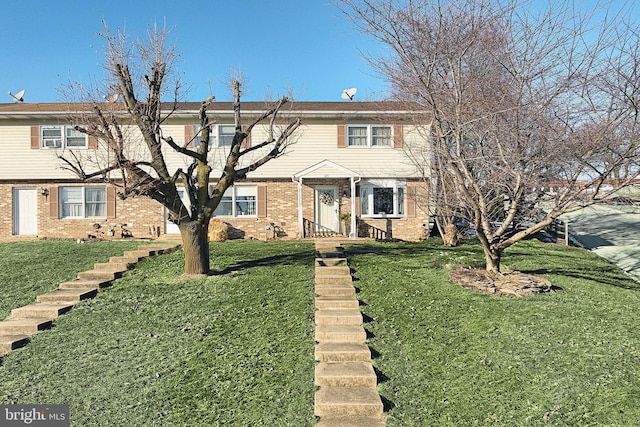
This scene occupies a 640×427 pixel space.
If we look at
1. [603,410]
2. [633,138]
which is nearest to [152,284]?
[603,410]

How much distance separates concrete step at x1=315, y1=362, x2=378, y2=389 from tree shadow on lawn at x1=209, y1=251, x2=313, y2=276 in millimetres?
4740

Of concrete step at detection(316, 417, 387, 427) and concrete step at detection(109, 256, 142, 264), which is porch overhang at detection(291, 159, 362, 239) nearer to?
concrete step at detection(109, 256, 142, 264)

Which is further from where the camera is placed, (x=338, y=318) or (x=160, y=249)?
(x=160, y=249)

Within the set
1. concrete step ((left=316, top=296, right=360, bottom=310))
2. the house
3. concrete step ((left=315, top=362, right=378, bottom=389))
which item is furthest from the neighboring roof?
concrete step ((left=315, top=362, right=378, bottom=389))

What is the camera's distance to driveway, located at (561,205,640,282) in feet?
41.8

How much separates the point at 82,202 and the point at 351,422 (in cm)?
1512

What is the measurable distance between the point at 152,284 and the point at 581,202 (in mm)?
8234

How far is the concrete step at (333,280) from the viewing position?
27.2 feet

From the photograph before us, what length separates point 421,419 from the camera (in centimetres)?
442

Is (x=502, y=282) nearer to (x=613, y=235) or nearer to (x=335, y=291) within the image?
(x=335, y=291)

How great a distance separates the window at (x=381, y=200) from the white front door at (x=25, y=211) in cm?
1235

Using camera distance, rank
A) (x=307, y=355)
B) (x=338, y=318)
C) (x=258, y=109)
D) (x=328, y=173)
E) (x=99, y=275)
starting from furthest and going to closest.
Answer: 1. (x=258, y=109)
2. (x=328, y=173)
3. (x=99, y=275)
4. (x=338, y=318)
5. (x=307, y=355)

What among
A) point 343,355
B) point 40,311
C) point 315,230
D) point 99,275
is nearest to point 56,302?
point 40,311

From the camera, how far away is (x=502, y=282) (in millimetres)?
7875
